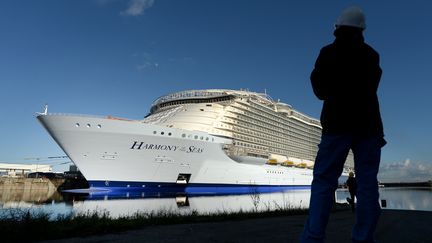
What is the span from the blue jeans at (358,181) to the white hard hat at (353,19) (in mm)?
820

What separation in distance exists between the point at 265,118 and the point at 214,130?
12.7 metres

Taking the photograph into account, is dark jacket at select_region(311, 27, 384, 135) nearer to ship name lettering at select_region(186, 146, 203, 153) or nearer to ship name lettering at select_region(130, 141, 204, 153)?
ship name lettering at select_region(130, 141, 204, 153)

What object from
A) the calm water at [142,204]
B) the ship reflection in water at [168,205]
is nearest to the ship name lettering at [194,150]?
the ship reflection in water at [168,205]

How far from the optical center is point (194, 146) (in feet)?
106

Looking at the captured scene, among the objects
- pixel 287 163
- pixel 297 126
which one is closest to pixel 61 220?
pixel 287 163

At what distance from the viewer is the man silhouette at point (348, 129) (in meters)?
2.06

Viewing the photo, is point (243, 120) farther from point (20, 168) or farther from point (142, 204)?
point (20, 168)

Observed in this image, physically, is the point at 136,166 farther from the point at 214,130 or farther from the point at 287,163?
the point at 287,163

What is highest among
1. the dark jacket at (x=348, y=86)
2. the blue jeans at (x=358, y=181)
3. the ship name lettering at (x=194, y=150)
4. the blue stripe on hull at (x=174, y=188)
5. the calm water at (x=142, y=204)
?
the ship name lettering at (x=194, y=150)

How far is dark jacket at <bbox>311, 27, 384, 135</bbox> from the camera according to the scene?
2.12 m

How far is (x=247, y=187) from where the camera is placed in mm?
38344

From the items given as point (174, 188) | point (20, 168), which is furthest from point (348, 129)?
point (20, 168)

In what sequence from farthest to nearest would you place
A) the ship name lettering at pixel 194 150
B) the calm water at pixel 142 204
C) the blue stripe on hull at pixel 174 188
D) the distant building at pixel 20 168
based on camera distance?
the distant building at pixel 20 168
the ship name lettering at pixel 194 150
the blue stripe on hull at pixel 174 188
the calm water at pixel 142 204

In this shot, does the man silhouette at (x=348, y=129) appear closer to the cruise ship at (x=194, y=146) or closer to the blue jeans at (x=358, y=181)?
the blue jeans at (x=358, y=181)
